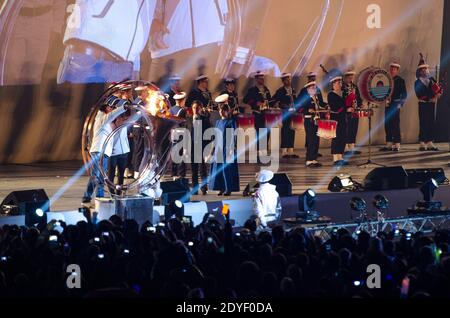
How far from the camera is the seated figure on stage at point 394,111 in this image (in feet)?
80.6

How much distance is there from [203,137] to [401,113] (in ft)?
35.7

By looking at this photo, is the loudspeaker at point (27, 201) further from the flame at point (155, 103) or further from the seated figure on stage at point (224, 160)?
the seated figure on stage at point (224, 160)

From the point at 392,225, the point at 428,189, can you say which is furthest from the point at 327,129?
the point at 392,225

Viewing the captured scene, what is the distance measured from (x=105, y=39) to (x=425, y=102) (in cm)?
788

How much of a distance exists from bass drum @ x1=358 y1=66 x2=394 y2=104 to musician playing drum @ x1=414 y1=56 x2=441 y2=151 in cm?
204

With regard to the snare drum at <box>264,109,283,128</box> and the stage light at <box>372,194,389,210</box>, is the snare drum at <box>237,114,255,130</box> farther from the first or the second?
the stage light at <box>372,194,389,210</box>

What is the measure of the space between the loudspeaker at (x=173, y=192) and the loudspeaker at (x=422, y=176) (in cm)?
393

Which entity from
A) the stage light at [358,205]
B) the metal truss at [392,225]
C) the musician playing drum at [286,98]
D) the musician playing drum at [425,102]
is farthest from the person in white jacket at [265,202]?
the musician playing drum at [425,102]

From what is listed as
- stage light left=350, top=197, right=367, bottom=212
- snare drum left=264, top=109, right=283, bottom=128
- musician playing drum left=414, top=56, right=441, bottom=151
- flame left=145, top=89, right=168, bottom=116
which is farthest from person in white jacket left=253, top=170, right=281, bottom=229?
musician playing drum left=414, top=56, right=441, bottom=151

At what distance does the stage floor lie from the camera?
17.7m

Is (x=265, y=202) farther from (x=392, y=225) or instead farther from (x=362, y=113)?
(x=362, y=113)

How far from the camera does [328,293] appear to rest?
8508mm
